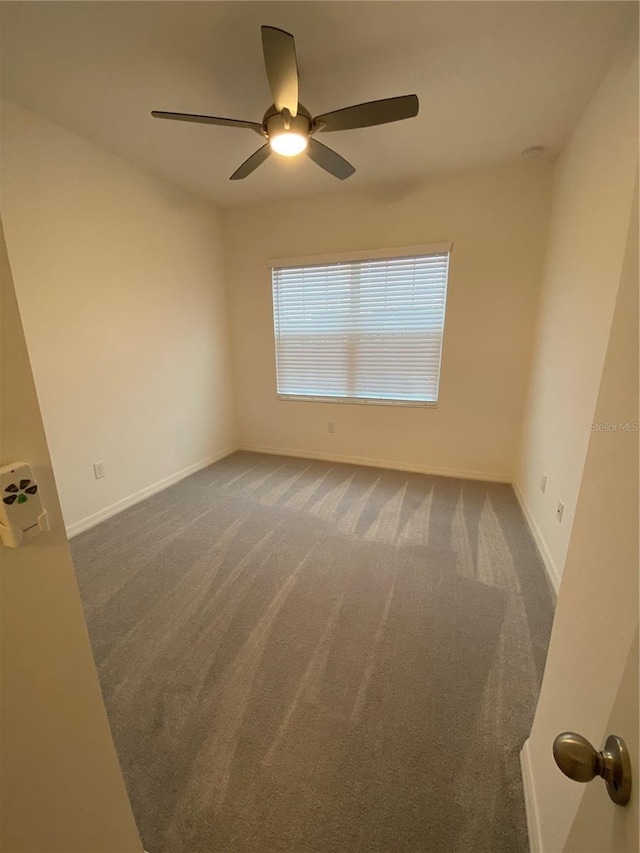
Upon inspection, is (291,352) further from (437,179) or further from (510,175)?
(510,175)

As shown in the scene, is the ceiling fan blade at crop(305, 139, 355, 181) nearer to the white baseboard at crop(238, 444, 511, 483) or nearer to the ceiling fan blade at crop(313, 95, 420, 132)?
the ceiling fan blade at crop(313, 95, 420, 132)

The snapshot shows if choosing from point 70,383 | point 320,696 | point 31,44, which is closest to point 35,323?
point 70,383

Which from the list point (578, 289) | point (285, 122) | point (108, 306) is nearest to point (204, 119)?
point (285, 122)

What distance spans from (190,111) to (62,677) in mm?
2726

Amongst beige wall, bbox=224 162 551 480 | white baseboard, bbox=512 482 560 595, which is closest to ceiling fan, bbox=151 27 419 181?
beige wall, bbox=224 162 551 480

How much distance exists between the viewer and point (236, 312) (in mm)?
3732

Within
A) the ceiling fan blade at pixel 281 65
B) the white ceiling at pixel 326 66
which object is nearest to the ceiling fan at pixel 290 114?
the ceiling fan blade at pixel 281 65

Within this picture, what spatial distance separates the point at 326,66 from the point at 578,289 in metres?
1.76

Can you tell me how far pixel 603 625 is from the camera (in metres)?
0.62

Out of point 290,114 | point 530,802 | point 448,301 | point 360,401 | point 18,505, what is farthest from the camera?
point 360,401

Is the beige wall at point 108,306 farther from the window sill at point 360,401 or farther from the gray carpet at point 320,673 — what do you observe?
the window sill at point 360,401

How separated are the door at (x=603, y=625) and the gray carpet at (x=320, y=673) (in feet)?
0.92

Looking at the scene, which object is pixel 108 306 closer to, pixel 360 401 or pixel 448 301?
pixel 360 401

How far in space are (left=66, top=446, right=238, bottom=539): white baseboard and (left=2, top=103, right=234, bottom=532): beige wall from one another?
1cm
